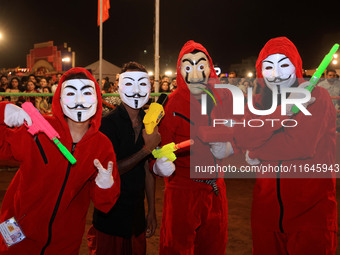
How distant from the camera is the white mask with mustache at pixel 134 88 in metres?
2.78

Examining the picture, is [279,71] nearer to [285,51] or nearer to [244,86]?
[285,51]

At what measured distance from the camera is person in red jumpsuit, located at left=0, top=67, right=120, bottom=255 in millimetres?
2043

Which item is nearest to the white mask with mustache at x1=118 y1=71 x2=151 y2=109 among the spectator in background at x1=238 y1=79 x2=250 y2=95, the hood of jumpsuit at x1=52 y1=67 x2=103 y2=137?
the hood of jumpsuit at x1=52 y1=67 x2=103 y2=137

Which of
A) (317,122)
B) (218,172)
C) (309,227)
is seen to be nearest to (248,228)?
(218,172)

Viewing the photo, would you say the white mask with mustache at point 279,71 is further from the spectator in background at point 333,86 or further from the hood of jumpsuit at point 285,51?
the spectator in background at point 333,86

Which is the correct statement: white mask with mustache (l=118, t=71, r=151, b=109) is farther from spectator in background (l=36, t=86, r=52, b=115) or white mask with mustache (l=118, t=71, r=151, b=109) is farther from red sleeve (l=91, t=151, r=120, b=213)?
spectator in background (l=36, t=86, r=52, b=115)

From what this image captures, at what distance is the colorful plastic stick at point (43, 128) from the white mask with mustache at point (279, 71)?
1.48 meters

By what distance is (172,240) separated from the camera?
8.63 feet

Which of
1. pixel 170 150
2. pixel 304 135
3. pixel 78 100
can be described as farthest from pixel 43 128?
pixel 304 135

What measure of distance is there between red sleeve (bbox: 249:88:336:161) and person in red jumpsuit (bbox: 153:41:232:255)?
43 cm

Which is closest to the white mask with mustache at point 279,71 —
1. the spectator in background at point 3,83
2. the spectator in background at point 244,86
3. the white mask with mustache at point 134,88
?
the white mask with mustache at point 134,88

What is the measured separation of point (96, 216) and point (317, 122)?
1.74 meters

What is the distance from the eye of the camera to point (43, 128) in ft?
6.61

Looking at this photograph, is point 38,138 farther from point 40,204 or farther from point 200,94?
point 200,94
